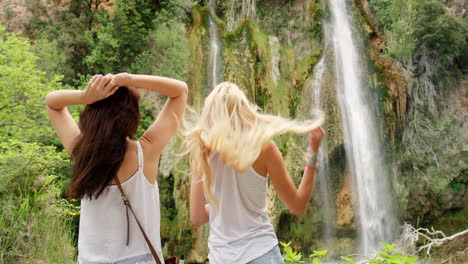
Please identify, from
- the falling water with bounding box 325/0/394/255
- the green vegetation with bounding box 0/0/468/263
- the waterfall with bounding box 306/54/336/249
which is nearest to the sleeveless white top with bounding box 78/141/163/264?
the green vegetation with bounding box 0/0/468/263

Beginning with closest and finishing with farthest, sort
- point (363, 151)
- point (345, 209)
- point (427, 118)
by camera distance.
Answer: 1. point (345, 209)
2. point (363, 151)
3. point (427, 118)

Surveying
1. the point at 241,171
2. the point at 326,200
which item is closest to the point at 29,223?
the point at 241,171

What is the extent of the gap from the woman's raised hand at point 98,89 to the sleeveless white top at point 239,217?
0.52m

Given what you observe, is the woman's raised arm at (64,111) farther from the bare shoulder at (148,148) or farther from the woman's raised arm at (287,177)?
the woman's raised arm at (287,177)

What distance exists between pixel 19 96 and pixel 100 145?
8856 mm

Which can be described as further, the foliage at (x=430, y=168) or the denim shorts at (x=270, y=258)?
the foliage at (x=430, y=168)

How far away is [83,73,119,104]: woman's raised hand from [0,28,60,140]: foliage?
26.9 feet

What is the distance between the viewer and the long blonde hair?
182cm

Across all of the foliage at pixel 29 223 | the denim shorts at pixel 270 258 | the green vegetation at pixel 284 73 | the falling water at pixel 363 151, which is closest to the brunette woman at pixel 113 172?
the denim shorts at pixel 270 258

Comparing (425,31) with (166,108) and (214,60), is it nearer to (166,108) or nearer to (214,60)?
(214,60)

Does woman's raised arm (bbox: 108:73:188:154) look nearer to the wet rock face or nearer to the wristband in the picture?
the wristband

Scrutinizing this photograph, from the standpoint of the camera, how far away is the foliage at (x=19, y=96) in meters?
9.36

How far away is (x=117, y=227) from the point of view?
6.37ft

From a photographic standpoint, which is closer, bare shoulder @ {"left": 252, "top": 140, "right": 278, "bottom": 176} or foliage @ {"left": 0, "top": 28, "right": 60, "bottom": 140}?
bare shoulder @ {"left": 252, "top": 140, "right": 278, "bottom": 176}
